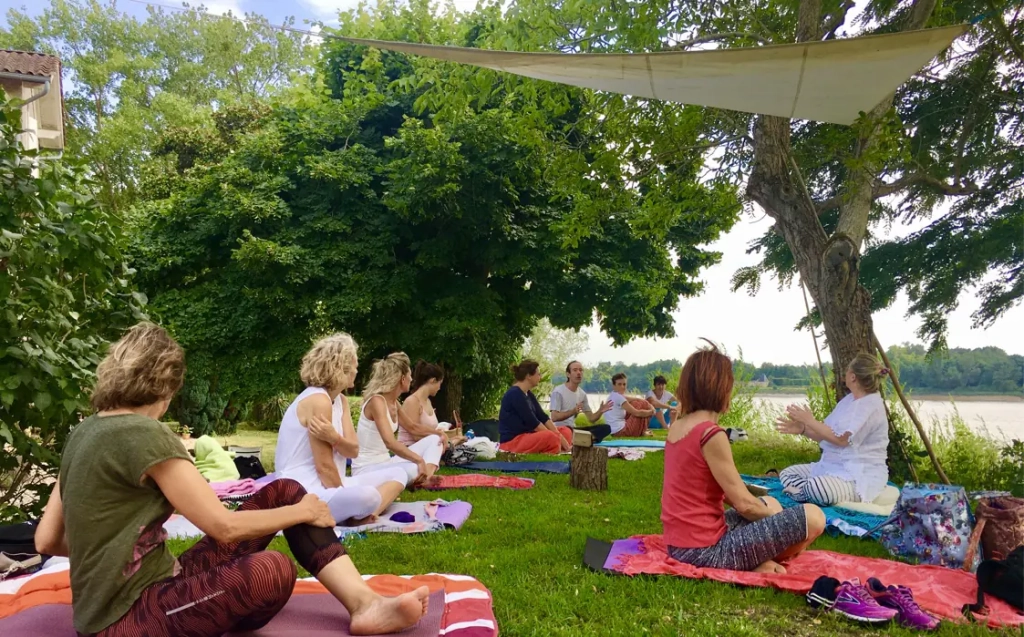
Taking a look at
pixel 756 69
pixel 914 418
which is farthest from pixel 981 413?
pixel 756 69

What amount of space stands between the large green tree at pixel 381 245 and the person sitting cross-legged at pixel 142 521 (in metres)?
8.53

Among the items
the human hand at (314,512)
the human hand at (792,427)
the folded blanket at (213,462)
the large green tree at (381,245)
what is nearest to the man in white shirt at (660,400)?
the large green tree at (381,245)

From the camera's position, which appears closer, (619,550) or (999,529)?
(999,529)

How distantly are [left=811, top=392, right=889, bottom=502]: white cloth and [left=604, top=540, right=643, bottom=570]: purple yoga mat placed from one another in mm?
2130

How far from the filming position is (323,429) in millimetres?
4426

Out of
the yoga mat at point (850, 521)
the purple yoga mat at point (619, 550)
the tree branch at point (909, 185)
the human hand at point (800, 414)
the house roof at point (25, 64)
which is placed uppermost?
the house roof at point (25, 64)

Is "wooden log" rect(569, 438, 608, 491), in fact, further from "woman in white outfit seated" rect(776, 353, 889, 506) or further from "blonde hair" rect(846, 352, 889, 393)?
"blonde hair" rect(846, 352, 889, 393)

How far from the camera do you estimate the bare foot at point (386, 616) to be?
280cm

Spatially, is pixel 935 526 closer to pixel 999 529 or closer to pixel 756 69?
pixel 999 529

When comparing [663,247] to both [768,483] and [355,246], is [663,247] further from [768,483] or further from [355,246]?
[768,483]

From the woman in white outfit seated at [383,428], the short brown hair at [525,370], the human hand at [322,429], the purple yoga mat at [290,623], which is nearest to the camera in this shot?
the purple yoga mat at [290,623]

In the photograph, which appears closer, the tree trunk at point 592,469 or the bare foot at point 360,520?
the bare foot at point 360,520

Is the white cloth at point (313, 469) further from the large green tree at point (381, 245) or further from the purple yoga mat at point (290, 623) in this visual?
the large green tree at point (381, 245)

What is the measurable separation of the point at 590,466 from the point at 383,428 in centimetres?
198
